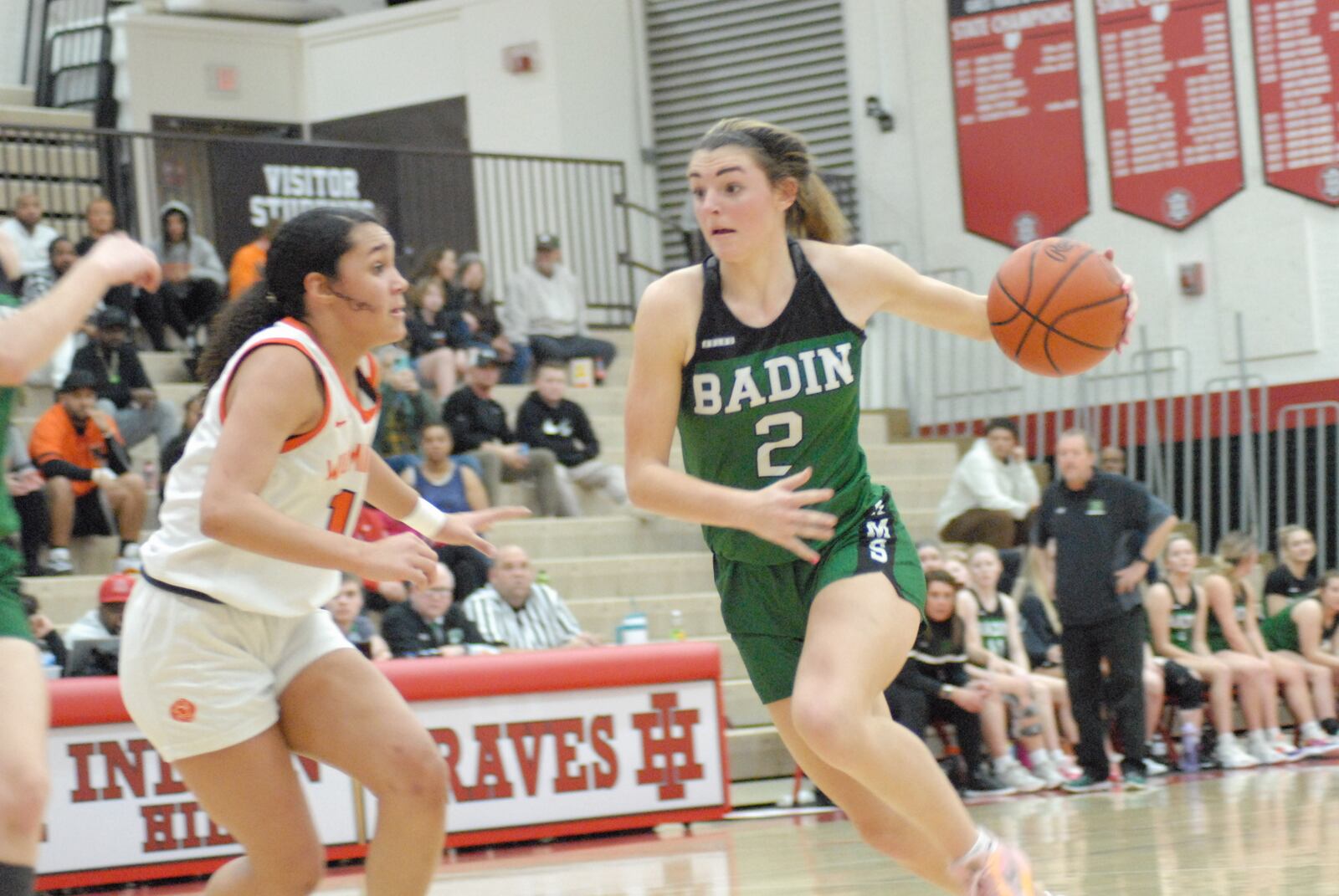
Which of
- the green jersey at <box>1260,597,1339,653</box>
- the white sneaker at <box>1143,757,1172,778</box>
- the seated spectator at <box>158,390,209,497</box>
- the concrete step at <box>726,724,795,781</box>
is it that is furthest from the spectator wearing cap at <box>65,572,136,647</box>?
the green jersey at <box>1260,597,1339,653</box>

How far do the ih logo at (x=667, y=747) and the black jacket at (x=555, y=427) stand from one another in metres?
3.71

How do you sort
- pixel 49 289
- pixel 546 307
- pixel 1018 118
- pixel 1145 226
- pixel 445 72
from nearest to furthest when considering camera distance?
pixel 49 289 → pixel 546 307 → pixel 1145 226 → pixel 1018 118 → pixel 445 72

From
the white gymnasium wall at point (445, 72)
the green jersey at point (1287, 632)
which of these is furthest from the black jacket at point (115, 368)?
the green jersey at point (1287, 632)

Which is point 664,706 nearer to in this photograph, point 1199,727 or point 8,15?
point 1199,727

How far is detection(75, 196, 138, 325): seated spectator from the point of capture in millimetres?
11852

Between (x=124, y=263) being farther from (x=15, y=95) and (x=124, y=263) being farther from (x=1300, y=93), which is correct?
(x=15, y=95)

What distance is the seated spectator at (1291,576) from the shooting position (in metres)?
11.9

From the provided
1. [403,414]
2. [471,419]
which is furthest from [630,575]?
[403,414]

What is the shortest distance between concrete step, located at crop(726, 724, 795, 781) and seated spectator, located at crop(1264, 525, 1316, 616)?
12.5 ft

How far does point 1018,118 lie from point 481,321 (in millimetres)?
5388

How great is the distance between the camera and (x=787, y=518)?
3504 millimetres

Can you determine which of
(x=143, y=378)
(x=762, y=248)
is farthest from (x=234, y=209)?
Answer: (x=762, y=248)

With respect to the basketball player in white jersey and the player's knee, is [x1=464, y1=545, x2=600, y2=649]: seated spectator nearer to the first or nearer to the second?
the basketball player in white jersey

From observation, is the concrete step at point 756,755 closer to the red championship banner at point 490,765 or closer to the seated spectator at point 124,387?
the red championship banner at point 490,765
